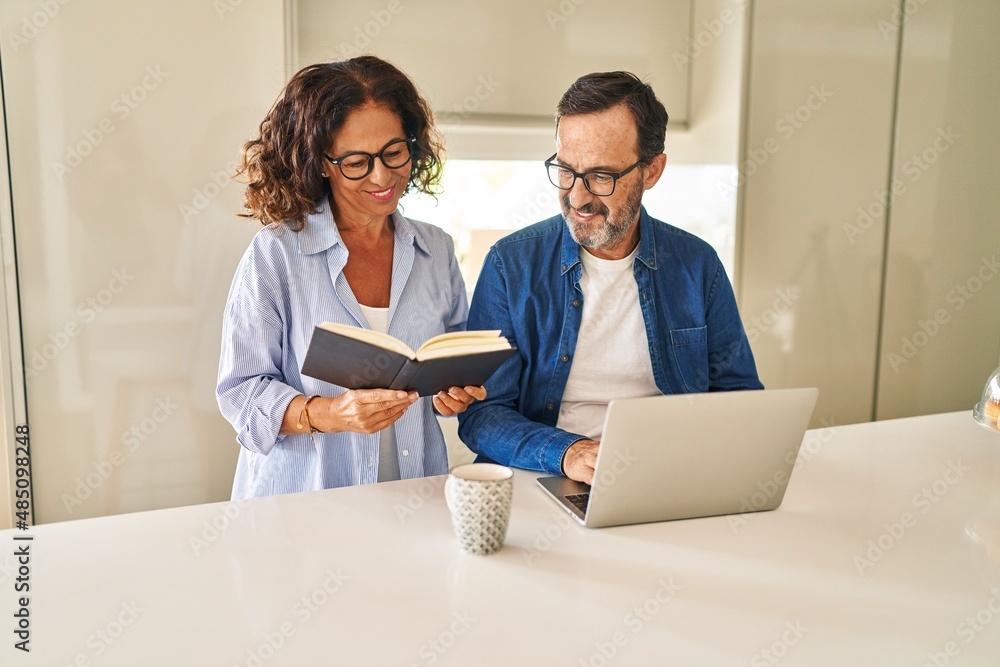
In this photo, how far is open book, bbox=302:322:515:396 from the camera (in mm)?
1394

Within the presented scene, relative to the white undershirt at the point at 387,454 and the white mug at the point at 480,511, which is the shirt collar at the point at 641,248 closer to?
the white undershirt at the point at 387,454

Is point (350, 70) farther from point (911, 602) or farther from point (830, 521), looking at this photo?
point (911, 602)

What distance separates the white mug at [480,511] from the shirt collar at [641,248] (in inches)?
31.1

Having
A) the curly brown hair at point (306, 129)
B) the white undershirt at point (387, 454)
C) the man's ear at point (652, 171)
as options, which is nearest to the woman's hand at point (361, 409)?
the white undershirt at point (387, 454)

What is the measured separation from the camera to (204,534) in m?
1.32

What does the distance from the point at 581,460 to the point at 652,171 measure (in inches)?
32.3

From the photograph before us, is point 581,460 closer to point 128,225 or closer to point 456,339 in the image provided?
point 456,339

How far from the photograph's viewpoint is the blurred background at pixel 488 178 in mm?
2291

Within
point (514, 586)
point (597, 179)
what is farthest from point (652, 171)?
point (514, 586)

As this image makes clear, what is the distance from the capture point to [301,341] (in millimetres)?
1801

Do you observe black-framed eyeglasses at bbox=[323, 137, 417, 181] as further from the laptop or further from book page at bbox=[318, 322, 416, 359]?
the laptop

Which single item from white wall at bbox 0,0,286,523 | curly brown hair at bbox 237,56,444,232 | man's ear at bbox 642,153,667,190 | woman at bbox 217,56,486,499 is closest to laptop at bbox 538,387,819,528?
woman at bbox 217,56,486,499

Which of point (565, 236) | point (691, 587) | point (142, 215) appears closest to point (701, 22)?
point (565, 236)

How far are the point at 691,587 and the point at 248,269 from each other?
3.75ft
